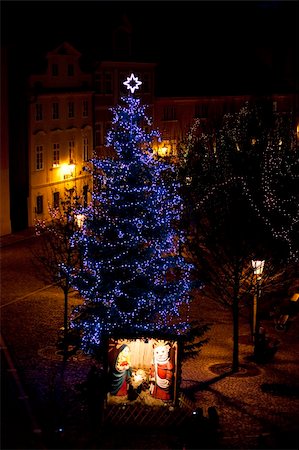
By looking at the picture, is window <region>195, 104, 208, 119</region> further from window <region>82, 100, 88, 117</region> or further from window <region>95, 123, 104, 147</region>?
window <region>82, 100, 88, 117</region>

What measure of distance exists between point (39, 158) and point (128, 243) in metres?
26.5

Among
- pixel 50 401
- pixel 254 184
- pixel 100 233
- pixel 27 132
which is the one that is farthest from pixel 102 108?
pixel 50 401

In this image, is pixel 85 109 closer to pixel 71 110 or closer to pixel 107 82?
pixel 71 110

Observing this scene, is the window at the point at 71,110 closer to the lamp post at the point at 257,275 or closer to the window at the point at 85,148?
the window at the point at 85,148

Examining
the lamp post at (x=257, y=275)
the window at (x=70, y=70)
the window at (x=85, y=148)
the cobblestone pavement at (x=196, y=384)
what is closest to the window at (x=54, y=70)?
the window at (x=70, y=70)

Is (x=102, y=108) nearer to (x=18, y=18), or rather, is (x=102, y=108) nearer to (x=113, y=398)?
(x=18, y=18)

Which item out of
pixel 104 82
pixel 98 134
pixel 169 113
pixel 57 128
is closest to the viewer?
pixel 57 128

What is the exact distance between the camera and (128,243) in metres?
23.7

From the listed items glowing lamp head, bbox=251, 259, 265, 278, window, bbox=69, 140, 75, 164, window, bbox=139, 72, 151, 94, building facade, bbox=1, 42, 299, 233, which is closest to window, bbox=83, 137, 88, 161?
building facade, bbox=1, 42, 299, 233

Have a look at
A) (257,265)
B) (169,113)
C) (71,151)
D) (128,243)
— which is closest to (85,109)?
(71,151)

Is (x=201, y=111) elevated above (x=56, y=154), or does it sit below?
above

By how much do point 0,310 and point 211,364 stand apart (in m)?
9.45

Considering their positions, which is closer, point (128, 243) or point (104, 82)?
point (128, 243)

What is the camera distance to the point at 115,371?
20234mm
